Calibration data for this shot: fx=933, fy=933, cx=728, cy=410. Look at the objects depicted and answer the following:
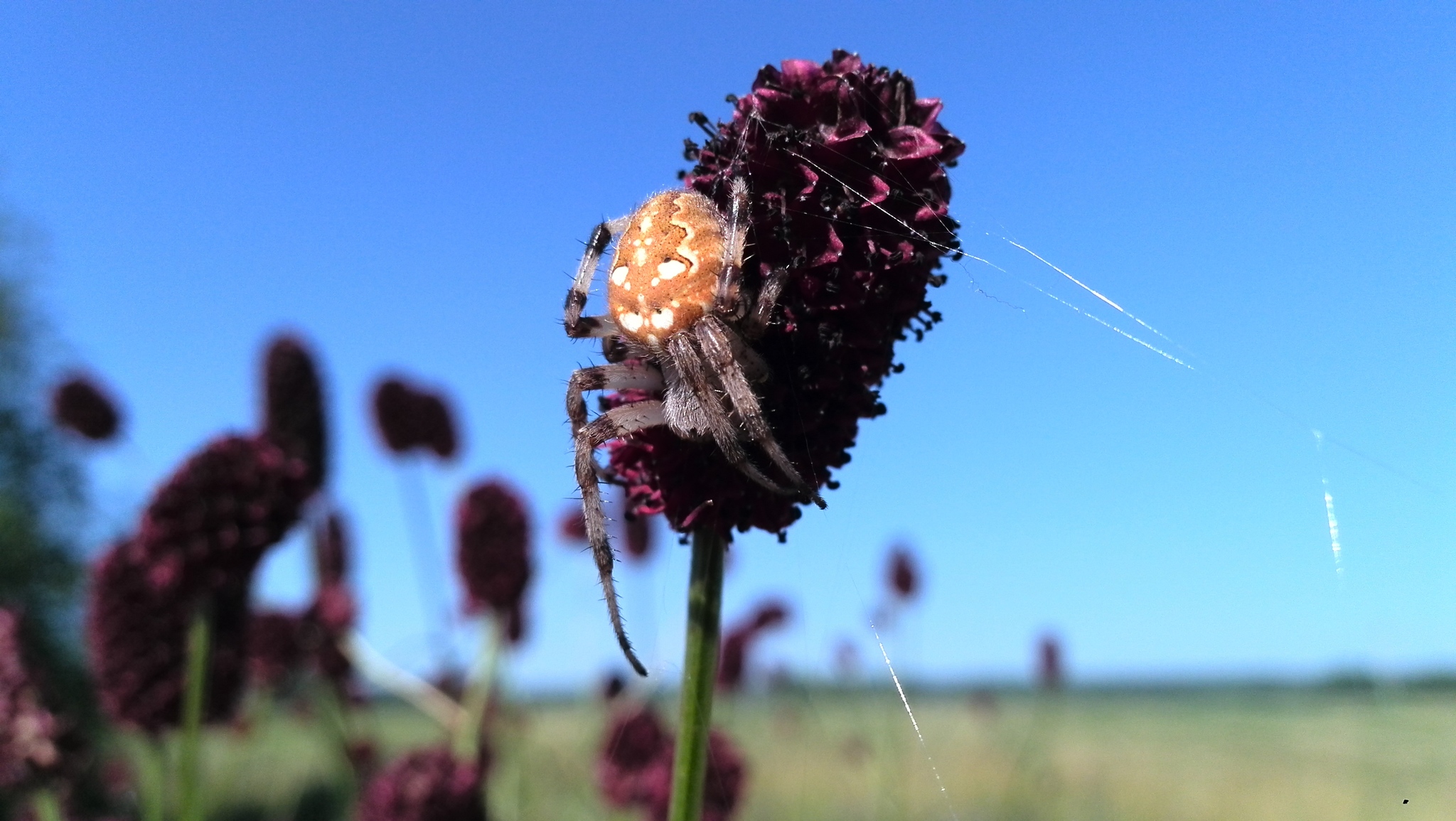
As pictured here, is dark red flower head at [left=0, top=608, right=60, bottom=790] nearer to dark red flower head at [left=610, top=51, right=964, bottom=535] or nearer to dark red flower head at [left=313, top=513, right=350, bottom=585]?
dark red flower head at [left=313, top=513, right=350, bottom=585]

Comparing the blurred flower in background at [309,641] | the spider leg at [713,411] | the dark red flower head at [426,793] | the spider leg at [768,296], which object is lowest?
the dark red flower head at [426,793]

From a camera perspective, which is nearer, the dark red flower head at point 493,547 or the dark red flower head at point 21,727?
the dark red flower head at point 21,727

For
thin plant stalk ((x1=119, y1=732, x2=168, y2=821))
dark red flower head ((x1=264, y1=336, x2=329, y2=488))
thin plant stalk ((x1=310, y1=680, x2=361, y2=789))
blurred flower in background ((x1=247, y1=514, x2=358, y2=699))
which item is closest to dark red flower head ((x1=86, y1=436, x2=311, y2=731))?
thin plant stalk ((x1=119, y1=732, x2=168, y2=821))

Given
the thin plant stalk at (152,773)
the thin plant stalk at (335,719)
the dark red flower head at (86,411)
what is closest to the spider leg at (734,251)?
the thin plant stalk at (152,773)

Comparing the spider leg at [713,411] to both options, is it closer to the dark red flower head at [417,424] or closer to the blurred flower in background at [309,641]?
the blurred flower in background at [309,641]

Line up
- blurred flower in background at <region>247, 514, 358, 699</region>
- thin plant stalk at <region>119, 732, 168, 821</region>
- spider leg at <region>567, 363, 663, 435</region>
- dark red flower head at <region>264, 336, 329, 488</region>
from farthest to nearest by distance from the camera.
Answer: dark red flower head at <region>264, 336, 329, 488</region>, blurred flower in background at <region>247, 514, 358, 699</region>, thin plant stalk at <region>119, 732, 168, 821</region>, spider leg at <region>567, 363, 663, 435</region>

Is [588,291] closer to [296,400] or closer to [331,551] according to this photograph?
[296,400]
